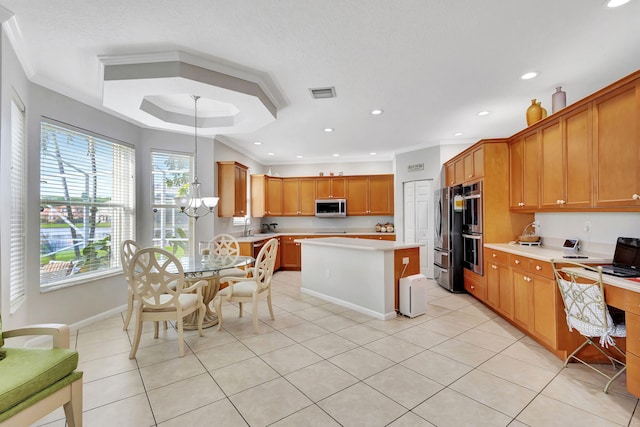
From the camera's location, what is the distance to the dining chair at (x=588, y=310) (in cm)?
214

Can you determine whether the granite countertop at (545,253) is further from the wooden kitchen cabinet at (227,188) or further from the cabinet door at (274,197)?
the cabinet door at (274,197)

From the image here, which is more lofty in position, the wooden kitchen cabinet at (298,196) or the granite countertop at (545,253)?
the wooden kitchen cabinet at (298,196)

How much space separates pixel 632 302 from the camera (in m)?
1.94

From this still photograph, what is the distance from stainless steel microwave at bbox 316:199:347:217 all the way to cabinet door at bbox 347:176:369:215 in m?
0.17

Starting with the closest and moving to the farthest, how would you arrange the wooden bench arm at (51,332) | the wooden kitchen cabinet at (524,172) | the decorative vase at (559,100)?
the wooden bench arm at (51,332) → the decorative vase at (559,100) → the wooden kitchen cabinet at (524,172)

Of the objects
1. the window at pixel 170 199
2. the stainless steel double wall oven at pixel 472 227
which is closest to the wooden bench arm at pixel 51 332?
the window at pixel 170 199

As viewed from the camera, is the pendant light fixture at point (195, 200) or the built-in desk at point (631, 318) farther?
the pendant light fixture at point (195, 200)

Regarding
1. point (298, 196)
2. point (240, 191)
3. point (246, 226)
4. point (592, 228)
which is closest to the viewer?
point (592, 228)

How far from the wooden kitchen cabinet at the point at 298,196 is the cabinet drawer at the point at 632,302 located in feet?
19.4

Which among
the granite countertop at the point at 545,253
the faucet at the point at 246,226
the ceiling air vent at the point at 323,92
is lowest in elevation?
the granite countertop at the point at 545,253

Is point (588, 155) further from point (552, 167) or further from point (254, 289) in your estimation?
point (254, 289)

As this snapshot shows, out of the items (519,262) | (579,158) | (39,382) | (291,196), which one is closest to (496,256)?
(519,262)

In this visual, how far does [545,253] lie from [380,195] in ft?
14.0

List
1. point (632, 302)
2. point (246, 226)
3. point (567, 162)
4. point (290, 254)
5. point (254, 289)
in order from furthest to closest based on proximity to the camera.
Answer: point (290, 254)
point (246, 226)
point (254, 289)
point (567, 162)
point (632, 302)
